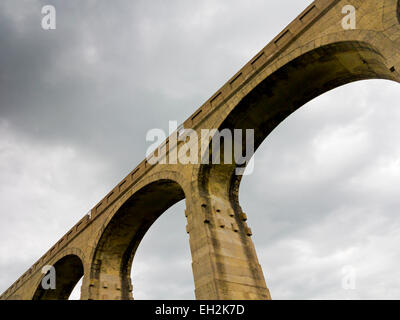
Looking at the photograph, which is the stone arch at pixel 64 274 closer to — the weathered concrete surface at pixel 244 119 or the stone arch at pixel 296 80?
the weathered concrete surface at pixel 244 119

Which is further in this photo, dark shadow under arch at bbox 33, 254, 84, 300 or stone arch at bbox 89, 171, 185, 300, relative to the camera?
dark shadow under arch at bbox 33, 254, 84, 300

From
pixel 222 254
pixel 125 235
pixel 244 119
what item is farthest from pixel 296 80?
pixel 125 235

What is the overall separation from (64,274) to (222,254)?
11574 millimetres

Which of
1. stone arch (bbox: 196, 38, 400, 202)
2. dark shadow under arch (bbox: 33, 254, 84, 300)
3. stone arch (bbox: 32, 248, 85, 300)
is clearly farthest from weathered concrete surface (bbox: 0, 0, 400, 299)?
dark shadow under arch (bbox: 33, 254, 84, 300)

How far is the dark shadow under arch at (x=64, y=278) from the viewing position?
16.1 meters

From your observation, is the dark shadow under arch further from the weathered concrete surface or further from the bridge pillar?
the bridge pillar

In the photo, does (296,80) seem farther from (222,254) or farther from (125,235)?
(125,235)

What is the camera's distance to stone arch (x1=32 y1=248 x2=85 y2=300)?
15.6 m

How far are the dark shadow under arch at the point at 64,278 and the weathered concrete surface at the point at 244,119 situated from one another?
124 inches

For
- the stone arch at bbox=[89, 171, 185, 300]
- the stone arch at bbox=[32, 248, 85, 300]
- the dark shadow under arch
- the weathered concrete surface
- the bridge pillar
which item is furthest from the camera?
the dark shadow under arch

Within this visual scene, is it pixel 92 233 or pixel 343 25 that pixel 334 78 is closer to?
pixel 343 25

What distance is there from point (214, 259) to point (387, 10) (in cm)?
681

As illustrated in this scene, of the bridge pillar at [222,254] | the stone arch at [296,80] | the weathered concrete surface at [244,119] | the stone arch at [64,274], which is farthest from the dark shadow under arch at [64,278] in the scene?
the stone arch at [296,80]

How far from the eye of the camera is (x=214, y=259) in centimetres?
852
